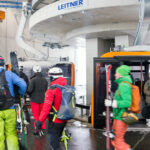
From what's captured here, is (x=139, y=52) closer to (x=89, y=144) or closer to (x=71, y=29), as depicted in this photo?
(x=89, y=144)

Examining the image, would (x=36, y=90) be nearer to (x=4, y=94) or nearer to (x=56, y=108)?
(x=56, y=108)

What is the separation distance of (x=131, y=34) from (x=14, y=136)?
8.95 meters

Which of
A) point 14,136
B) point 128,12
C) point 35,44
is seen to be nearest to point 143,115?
point 128,12

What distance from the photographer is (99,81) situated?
256 inches

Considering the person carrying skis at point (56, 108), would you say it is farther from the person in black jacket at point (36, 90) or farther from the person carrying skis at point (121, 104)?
the person in black jacket at point (36, 90)

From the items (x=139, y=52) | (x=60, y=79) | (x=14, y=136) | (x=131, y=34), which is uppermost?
(x=131, y=34)

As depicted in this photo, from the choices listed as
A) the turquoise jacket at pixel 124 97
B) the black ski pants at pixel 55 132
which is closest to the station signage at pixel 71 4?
the turquoise jacket at pixel 124 97

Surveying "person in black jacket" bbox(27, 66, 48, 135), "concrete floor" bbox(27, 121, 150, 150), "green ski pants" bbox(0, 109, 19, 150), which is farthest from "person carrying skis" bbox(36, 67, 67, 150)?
"person in black jacket" bbox(27, 66, 48, 135)

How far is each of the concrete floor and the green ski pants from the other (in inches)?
63.9

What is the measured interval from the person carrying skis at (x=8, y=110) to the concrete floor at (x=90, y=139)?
5.41 ft

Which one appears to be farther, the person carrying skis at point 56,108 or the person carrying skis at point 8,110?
the person carrying skis at point 56,108

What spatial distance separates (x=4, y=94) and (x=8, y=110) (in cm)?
26

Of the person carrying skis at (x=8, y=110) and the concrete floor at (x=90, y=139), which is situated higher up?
the person carrying skis at (x=8, y=110)

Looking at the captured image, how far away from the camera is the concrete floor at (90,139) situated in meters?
5.05
